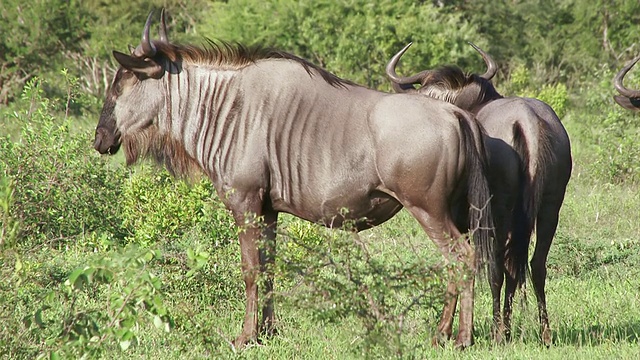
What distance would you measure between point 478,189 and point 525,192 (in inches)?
18.0

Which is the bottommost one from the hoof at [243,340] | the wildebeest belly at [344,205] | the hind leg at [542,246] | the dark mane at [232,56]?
the hoof at [243,340]

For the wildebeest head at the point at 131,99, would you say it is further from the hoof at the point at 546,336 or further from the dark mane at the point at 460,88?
the hoof at the point at 546,336

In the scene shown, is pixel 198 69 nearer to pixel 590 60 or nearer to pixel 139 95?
pixel 139 95

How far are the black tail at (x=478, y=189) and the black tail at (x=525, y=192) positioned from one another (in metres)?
0.31

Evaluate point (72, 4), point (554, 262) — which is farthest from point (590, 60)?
point (554, 262)

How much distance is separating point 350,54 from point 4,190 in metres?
14.5

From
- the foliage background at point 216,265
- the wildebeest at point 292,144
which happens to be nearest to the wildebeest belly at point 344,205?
the wildebeest at point 292,144

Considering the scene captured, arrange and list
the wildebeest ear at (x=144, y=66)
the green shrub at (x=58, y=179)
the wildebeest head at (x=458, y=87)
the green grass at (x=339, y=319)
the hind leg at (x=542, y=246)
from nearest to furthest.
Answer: the green grass at (x=339, y=319), the hind leg at (x=542, y=246), the wildebeest ear at (x=144, y=66), the wildebeest head at (x=458, y=87), the green shrub at (x=58, y=179)

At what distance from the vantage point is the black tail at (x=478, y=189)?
5406mm

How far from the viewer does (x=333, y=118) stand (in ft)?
18.8

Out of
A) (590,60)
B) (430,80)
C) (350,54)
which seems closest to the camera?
(430,80)

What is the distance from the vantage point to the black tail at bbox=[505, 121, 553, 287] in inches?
225

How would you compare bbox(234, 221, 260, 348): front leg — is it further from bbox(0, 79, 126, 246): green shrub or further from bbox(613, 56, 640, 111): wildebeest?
bbox(613, 56, 640, 111): wildebeest

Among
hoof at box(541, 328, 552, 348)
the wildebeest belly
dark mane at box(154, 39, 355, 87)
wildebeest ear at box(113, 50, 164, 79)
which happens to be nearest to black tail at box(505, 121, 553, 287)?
hoof at box(541, 328, 552, 348)
